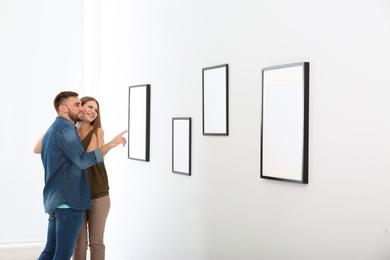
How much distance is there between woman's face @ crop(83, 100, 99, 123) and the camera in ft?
14.7

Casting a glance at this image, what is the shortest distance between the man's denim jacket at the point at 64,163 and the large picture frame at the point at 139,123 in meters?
1.08

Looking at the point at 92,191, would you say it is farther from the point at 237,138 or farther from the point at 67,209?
the point at 237,138

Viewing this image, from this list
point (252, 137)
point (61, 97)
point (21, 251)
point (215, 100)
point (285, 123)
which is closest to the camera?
point (285, 123)

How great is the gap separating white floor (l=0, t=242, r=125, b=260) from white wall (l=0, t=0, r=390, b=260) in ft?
0.35

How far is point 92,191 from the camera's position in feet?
14.7

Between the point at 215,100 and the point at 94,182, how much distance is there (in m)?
1.19

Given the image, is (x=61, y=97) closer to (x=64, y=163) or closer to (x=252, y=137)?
(x=64, y=163)

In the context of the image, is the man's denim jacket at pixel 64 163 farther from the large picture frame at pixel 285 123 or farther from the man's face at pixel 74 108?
the large picture frame at pixel 285 123

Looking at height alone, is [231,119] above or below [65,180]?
above

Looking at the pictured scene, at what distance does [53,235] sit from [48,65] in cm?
304

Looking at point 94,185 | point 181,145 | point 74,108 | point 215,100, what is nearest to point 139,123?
point 181,145

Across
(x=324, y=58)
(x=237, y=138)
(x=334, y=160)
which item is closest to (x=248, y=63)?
(x=237, y=138)

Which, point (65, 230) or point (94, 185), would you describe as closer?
point (65, 230)

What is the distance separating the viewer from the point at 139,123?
213 inches
